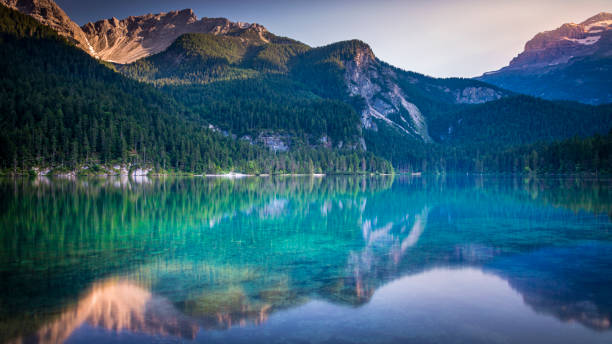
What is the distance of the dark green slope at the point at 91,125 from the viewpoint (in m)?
95.1

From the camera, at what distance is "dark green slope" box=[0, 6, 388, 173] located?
95.1 m

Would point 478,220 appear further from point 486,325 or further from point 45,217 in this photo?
point 45,217

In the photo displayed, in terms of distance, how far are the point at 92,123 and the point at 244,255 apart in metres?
110

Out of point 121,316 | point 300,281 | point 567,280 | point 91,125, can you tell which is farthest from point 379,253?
point 91,125

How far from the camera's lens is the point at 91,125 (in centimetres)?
10700

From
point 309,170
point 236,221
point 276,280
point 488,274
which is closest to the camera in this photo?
point 276,280

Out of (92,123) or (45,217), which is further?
(92,123)

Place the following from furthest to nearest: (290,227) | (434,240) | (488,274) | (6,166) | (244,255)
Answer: (6,166) → (290,227) → (434,240) → (244,255) → (488,274)

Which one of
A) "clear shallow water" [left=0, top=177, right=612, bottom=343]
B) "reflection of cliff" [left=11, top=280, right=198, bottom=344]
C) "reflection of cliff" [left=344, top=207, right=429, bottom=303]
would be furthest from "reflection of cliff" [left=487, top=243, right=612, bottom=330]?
"reflection of cliff" [left=11, top=280, right=198, bottom=344]

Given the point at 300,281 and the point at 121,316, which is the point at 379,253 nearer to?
the point at 300,281

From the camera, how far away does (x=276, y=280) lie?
1311cm

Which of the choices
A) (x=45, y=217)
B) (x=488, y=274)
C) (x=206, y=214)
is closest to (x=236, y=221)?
(x=206, y=214)

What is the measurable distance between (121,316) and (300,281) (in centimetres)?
569

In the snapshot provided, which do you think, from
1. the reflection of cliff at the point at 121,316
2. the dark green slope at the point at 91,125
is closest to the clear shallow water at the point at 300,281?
the reflection of cliff at the point at 121,316
